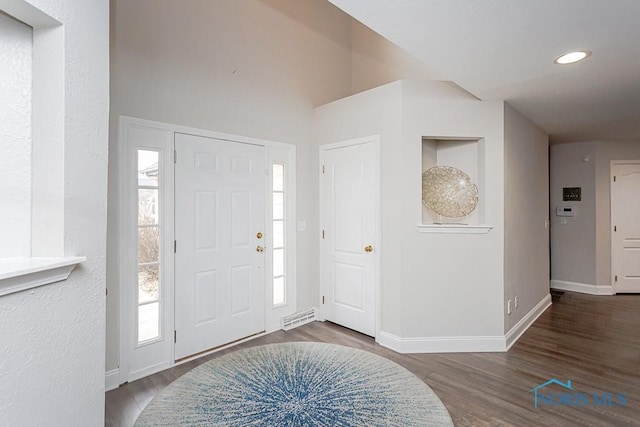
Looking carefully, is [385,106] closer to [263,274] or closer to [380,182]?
[380,182]

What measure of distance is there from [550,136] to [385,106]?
9.92ft

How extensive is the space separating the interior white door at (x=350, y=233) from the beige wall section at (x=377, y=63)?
4.65ft

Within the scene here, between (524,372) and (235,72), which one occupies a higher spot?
(235,72)

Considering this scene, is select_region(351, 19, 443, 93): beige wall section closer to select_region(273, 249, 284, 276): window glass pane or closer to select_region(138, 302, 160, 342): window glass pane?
select_region(273, 249, 284, 276): window glass pane

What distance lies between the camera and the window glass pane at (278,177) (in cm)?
356

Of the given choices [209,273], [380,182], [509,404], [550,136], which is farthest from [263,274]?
[550,136]

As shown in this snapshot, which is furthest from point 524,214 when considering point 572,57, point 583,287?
point 583,287

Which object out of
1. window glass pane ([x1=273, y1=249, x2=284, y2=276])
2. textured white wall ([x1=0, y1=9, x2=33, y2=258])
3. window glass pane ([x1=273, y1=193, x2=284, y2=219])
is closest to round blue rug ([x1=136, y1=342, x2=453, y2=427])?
textured white wall ([x1=0, y1=9, x2=33, y2=258])

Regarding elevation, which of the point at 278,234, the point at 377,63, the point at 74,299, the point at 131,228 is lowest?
the point at 74,299

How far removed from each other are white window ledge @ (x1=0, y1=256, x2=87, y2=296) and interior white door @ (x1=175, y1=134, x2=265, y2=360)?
1658 millimetres

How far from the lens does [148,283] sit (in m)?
2.66

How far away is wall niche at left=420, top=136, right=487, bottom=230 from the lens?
315 centimetres

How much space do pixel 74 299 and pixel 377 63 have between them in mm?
4275
